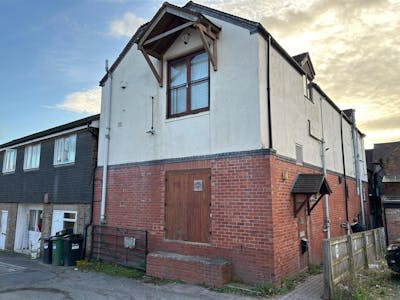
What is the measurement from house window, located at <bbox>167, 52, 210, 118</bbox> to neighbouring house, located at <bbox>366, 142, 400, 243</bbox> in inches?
408

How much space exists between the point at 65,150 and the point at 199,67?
7.65 m

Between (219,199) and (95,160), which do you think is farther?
(95,160)

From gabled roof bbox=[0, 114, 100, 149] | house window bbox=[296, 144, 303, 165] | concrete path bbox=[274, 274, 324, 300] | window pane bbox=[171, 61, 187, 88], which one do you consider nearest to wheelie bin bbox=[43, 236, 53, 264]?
gabled roof bbox=[0, 114, 100, 149]

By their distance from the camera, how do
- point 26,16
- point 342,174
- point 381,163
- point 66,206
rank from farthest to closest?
1. point 381,163
2. point 342,174
3. point 66,206
4. point 26,16

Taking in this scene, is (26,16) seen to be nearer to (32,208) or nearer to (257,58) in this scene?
(257,58)

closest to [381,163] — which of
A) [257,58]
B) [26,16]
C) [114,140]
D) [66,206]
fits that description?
[257,58]

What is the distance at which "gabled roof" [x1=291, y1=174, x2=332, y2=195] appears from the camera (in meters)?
8.27

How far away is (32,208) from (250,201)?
13057 millimetres

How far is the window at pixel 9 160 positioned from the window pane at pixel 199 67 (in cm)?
1321

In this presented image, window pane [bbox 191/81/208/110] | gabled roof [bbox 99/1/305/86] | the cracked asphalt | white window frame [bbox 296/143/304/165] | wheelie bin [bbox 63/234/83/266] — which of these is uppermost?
gabled roof [bbox 99/1/305/86]

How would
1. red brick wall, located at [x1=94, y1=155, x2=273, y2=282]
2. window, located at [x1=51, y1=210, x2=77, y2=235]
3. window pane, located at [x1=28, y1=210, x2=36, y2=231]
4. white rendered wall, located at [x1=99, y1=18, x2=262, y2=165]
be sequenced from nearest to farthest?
red brick wall, located at [x1=94, y1=155, x2=273, y2=282]
white rendered wall, located at [x1=99, y1=18, x2=262, y2=165]
window, located at [x1=51, y1=210, x2=77, y2=235]
window pane, located at [x1=28, y1=210, x2=36, y2=231]

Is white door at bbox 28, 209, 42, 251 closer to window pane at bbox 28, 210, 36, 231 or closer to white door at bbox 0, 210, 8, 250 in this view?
window pane at bbox 28, 210, 36, 231

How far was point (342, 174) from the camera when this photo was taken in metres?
14.4

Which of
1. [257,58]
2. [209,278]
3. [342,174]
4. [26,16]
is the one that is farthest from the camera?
[342,174]
